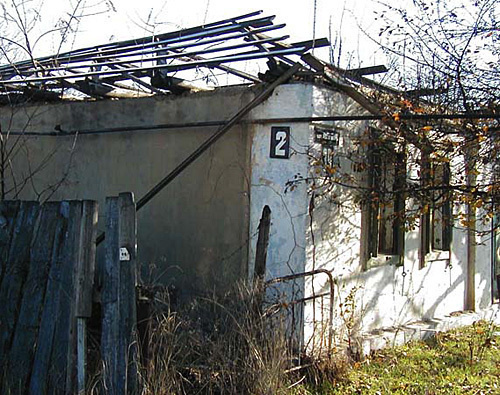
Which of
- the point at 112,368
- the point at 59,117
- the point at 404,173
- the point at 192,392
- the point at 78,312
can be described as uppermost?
the point at 59,117

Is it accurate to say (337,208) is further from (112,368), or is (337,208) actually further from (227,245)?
(112,368)

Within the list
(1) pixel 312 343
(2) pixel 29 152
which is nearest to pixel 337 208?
(1) pixel 312 343

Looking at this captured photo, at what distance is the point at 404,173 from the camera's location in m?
7.95

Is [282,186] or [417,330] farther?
[417,330]

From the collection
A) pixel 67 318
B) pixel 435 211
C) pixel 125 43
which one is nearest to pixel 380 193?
pixel 435 211

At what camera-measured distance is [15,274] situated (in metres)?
5.54

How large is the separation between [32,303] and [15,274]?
34cm

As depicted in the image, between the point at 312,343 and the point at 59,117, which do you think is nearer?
the point at 312,343

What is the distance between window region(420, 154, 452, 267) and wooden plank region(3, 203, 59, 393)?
164 inches

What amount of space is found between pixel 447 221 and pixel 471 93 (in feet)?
7.17

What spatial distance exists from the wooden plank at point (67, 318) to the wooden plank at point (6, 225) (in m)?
0.70

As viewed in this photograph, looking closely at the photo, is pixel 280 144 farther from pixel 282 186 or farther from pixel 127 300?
pixel 127 300

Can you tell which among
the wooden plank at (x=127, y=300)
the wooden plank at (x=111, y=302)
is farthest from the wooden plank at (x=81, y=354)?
the wooden plank at (x=127, y=300)

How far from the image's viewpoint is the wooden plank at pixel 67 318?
16.4 feet
